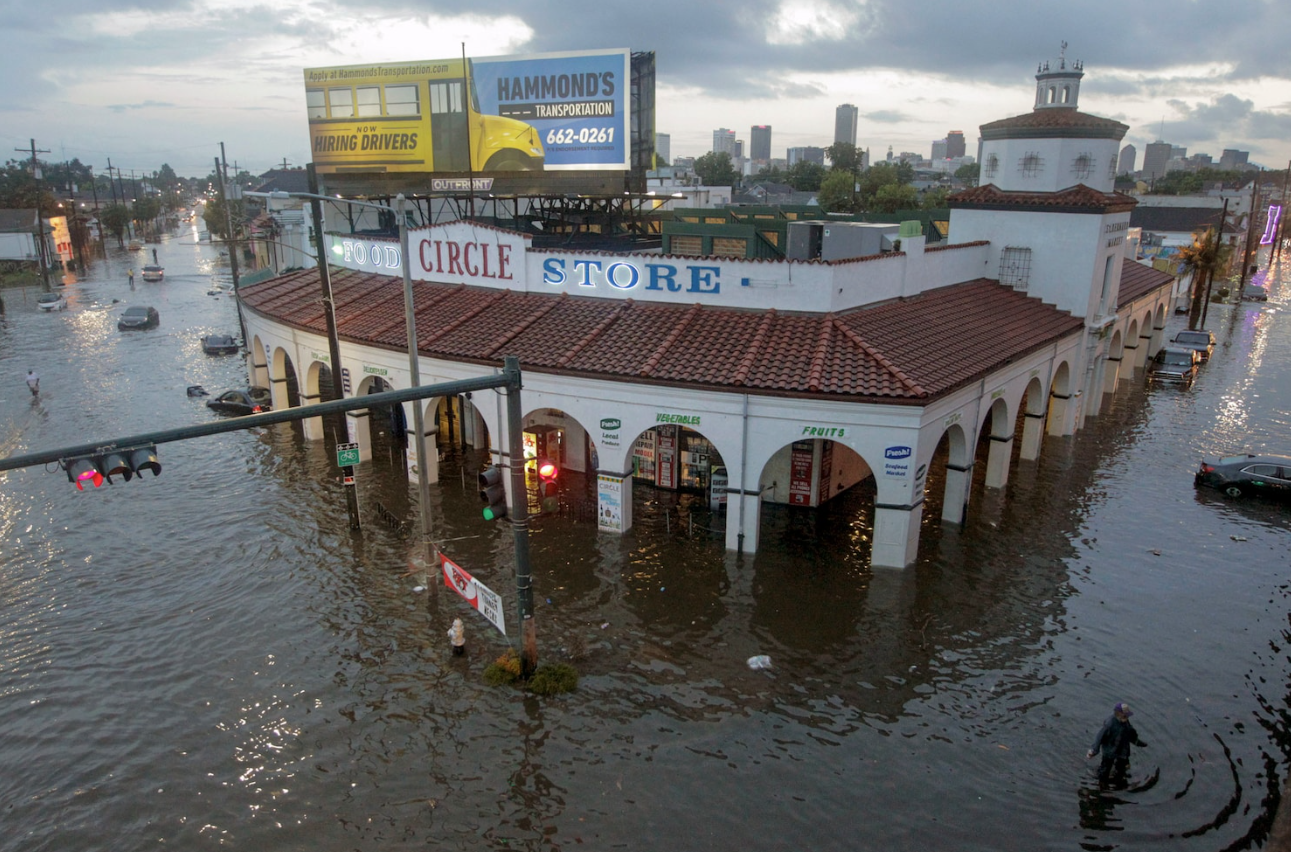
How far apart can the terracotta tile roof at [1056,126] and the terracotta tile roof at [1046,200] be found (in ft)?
5.95

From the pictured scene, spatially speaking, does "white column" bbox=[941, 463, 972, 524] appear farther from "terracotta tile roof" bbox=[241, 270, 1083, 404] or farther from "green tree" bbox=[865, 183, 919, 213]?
"green tree" bbox=[865, 183, 919, 213]

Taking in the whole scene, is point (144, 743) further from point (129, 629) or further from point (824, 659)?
point (824, 659)

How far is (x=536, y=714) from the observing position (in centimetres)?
1425

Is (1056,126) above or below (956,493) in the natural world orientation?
above

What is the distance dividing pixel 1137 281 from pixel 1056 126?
47.6 feet

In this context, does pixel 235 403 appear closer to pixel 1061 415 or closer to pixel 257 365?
pixel 257 365

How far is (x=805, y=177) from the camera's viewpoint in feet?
447

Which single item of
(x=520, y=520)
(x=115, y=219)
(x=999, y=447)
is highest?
(x=115, y=219)

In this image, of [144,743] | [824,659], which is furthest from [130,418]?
[824,659]

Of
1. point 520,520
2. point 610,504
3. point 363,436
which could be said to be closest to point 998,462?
point 610,504

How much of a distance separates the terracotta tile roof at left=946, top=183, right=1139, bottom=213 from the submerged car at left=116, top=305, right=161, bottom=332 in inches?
1971

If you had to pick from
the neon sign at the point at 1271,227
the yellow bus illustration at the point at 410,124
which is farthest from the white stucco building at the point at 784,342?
the neon sign at the point at 1271,227

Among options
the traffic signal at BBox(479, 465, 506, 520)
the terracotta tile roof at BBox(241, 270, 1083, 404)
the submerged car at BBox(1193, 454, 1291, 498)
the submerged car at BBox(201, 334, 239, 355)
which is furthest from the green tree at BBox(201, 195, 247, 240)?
the submerged car at BBox(1193, 454, 1291, 498)

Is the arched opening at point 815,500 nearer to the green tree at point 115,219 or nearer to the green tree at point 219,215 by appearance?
the green tree at point 219,215
